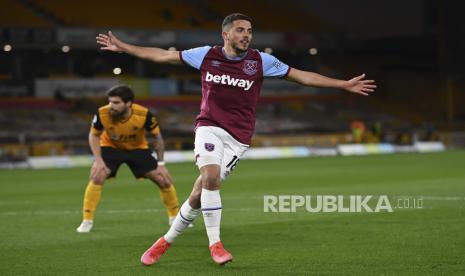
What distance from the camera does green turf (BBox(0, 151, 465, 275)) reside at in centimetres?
802

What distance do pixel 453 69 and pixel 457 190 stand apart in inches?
1233

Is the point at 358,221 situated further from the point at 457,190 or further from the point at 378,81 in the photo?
the point at 378,81

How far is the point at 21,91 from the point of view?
4384cm

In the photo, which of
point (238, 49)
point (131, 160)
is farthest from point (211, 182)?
point (131, 160)

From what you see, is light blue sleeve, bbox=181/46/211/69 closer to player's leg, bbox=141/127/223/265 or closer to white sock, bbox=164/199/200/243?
player's leg, bbox=141/127/223/265

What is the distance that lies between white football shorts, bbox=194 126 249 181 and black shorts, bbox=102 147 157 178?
11.9 feet

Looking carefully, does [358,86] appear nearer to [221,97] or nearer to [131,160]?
[221,97]

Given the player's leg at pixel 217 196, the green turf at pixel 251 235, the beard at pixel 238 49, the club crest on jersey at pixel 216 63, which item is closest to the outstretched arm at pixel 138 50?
the club crest on jersey at pixel 216 63

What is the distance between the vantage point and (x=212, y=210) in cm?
811

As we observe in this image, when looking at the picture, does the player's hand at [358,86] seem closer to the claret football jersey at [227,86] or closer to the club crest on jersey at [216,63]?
the claret football jersey at [227,86]

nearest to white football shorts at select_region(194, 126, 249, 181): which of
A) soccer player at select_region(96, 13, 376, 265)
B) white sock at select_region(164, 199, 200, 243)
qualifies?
soccer player at select_region(96, 13, 376, 265)

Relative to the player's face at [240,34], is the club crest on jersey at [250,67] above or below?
below

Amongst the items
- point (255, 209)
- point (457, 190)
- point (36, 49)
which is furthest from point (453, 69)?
point (255, 209)

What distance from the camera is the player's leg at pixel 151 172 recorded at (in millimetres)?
11812
